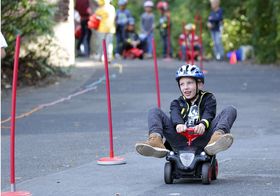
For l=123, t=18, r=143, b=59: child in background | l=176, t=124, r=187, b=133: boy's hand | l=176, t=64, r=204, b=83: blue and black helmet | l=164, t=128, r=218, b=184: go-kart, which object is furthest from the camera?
l=123, t=18, r=143, b=59: child in background

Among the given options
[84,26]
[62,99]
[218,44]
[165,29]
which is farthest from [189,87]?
[165,29]

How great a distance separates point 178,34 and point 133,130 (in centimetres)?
2214

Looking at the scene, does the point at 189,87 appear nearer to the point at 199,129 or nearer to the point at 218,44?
the point at 199,129

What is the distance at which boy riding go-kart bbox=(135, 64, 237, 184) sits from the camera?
9555 mm

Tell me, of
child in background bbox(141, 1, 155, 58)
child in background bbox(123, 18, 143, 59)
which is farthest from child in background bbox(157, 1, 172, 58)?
child in background bbox(123, 18, 143, 59)

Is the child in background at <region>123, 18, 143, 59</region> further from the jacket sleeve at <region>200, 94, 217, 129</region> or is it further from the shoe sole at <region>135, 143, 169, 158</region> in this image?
the shoe sole at <region>135, 143, 169, 158</region>

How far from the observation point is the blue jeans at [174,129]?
32.0ft

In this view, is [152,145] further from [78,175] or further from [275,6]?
[275,6]

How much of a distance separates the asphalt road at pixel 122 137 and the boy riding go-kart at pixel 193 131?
7.6 inches

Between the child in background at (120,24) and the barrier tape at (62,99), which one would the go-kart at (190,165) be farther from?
the child in background at (120,24)

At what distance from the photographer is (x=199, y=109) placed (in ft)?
32.7

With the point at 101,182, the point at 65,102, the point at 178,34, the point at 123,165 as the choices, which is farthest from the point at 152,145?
the point at 178,34

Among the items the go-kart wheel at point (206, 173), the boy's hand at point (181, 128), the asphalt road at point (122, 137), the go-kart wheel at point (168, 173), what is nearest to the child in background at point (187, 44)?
the asphalt road at point (122, 137)

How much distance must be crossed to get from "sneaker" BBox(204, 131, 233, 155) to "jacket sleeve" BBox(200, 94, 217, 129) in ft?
0.87
